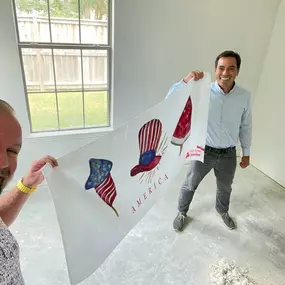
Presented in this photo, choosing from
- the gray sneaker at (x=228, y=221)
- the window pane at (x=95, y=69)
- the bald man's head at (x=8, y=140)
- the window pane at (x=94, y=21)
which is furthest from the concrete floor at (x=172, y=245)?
the window pane at (x=94, y=21)

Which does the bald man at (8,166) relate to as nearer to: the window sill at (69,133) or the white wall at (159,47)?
the white wall at (159,47)

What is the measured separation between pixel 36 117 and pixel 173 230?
1708mm

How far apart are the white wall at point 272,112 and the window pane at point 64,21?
6.86 feet

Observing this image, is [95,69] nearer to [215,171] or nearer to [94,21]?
[94,21]

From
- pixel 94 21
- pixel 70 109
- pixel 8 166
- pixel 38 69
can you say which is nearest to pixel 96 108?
pixel 70 109

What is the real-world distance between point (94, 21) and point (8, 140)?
205cm

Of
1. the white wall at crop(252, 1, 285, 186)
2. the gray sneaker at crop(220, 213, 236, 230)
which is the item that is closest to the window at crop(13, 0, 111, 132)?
the gray sneaker at crop(220, 213, 236, 230)

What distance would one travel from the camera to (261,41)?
115 inches

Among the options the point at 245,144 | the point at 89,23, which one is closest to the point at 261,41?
the point at 245,144

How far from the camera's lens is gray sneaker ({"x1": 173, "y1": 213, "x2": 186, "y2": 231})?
223cm

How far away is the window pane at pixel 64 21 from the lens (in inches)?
89.7

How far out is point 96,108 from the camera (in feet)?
9.17

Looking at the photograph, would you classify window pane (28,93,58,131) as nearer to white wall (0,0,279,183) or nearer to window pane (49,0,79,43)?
white wall (0,0,279,183)

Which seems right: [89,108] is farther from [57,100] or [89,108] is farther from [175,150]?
[175,150]
